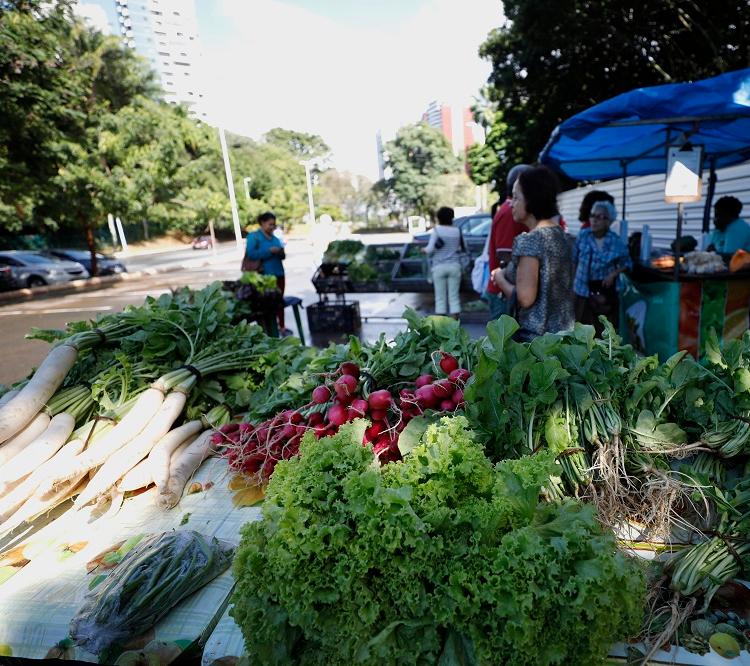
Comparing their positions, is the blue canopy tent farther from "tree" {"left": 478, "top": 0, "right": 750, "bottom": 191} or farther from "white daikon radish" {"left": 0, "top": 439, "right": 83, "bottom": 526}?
"tree" {"left": 478, "top": 0, "right": 750, "bottom": 191}

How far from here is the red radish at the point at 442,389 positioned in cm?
192

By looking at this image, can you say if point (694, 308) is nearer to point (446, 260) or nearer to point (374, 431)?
point (446, 260)

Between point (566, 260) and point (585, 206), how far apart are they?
12.2ft

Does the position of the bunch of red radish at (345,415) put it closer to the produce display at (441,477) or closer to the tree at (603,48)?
the produce display at (441,477)

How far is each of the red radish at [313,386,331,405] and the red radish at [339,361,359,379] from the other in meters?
0.11

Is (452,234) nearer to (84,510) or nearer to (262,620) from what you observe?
(84,510)

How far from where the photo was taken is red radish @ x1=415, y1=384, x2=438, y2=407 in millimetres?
1907

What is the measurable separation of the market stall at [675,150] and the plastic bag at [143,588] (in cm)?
445

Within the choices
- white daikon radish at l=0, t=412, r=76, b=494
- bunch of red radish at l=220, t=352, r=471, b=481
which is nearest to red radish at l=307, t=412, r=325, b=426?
bunch of red radish at l=220, t=352, r=471, b=481

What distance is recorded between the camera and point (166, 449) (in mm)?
2289

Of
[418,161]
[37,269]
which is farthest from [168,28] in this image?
[37,269]

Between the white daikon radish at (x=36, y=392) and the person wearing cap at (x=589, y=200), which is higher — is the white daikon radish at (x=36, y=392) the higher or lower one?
the lower one

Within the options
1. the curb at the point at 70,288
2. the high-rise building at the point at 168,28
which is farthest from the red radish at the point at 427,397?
the high-rise building at the point at 168,28

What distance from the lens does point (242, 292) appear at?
4.79 metres
